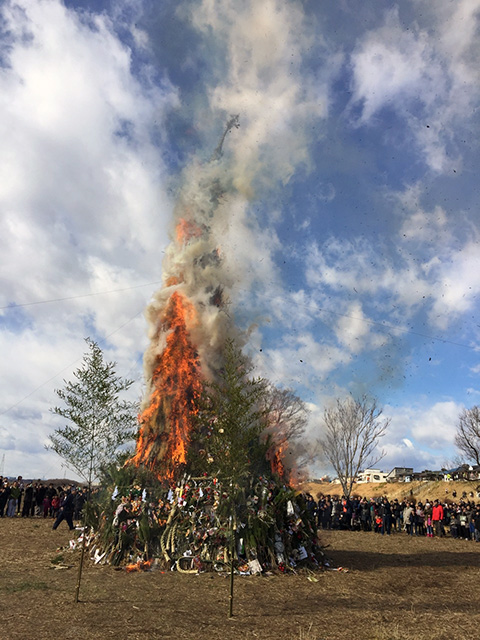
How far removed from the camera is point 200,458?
15.7 m

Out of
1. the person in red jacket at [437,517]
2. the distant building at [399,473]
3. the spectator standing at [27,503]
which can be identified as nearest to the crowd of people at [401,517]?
the person in red jacket at [437,517]

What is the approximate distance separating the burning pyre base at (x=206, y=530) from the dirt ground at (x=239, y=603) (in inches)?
28.7

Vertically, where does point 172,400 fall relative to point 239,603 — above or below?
above

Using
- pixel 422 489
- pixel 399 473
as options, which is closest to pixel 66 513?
pixel 422 489

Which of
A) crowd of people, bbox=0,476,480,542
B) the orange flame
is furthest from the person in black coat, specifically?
the orange flame

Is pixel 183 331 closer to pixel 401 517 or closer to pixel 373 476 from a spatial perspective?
pixel 401 517

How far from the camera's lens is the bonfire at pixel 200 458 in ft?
46.4

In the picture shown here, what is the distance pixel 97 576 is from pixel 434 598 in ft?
31.0

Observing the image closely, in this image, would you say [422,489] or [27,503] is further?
[422,489]

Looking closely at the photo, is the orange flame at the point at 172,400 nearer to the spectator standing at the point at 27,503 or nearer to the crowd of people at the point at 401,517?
the spectator standing at the point at 27,503

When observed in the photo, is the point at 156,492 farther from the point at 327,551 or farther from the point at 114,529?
the point at 327,551

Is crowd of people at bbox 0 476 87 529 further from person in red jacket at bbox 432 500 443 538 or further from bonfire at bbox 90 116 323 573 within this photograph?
person in red jacket at bbox 432 500 443 538

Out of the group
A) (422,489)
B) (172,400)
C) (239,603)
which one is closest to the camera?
(239,603)

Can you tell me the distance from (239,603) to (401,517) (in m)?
24.5
